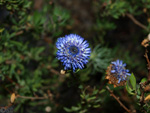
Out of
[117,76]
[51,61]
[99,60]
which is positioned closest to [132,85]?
[117,76]

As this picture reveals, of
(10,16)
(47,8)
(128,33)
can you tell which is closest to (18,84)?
(10,16)

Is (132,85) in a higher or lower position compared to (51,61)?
lower

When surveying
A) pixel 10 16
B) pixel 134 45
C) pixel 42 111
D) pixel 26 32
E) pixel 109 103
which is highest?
pixel 10 16

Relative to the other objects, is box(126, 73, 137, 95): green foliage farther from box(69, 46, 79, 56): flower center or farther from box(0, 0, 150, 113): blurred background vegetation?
box(69, 46, 79, 56): flower center

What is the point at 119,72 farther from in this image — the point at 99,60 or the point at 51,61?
the point at 51,61

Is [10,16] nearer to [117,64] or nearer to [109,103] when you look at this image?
[117,64]

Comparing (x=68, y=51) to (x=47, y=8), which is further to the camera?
(x=47, y=8)
